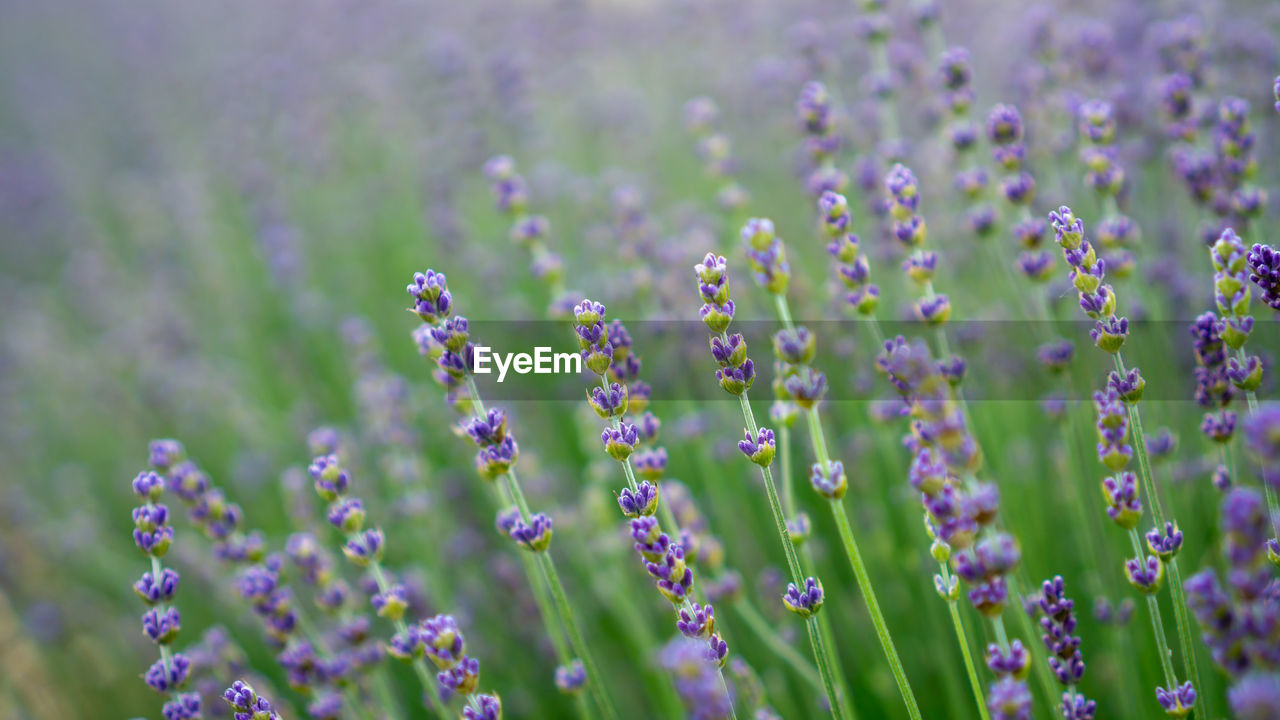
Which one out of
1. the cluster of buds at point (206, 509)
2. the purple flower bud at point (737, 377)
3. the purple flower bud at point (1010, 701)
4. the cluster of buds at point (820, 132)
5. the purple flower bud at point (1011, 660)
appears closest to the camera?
the purple flower bud at point (1010, 701)

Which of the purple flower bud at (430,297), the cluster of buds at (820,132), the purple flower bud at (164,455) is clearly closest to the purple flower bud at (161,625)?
the purple flower bud at (164,455)

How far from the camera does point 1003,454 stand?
2.74 m

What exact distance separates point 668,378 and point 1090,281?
6.81 feet

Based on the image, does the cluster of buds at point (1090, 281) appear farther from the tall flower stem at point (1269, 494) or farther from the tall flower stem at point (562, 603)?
the tall flower stem at point (562, 603)

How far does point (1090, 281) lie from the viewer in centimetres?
138

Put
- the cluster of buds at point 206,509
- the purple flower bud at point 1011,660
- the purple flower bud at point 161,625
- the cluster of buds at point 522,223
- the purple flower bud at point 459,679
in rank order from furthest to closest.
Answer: the cluster of buds at point 522,223 → the cluster of buds at point 206,509 → the purple flower bud at point 161,625 → the purple flower bud at point 459,679 → the purple flower bud at point 1011,660

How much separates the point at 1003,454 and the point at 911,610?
2.03 feet

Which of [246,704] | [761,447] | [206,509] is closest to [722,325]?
[761,447]

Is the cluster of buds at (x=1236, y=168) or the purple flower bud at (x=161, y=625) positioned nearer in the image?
the purple flower bud at (x=161, y=625)

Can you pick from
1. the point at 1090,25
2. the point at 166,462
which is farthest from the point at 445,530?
the point at 1090,25

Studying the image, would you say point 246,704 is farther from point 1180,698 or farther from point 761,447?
point 1180,698

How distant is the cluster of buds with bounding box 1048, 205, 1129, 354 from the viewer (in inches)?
54.1

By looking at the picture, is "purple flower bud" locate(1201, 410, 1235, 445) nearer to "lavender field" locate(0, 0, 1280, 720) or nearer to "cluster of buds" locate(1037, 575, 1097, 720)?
"lavender field" locate(0, 0, 1280, 720)

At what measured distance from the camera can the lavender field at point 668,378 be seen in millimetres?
1476
